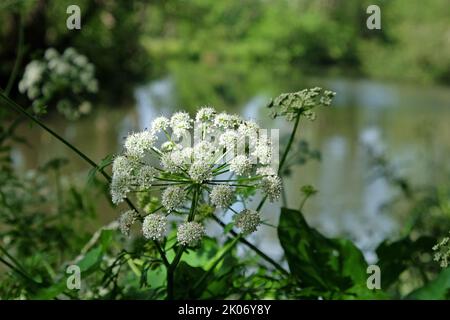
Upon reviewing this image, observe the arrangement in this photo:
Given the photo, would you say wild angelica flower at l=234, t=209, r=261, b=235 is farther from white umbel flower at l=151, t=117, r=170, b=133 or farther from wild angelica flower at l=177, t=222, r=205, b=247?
white umbel flower at l=151, t=117, r=170, b=133

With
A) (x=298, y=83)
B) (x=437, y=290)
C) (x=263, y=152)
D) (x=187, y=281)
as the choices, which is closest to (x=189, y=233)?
(x=263, y=152)

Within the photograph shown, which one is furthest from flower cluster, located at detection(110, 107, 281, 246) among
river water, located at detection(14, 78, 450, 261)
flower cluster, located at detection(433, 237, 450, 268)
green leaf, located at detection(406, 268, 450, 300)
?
river water, located at detection(14, 78, 450, 261)

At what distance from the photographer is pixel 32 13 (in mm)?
7191

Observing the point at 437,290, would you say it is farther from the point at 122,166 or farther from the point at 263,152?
the point at 122,166

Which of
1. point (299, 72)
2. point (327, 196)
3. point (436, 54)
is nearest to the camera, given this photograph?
point (327, 196)

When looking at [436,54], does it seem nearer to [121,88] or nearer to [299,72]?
[299,72]

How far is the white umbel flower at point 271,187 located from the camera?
2.60 ft

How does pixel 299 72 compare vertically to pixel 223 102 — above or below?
above

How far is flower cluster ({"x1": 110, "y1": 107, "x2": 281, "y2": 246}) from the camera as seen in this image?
30.3 inches

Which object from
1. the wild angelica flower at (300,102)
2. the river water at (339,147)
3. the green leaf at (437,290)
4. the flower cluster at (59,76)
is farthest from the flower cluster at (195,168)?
the flower cluster at (59,76)

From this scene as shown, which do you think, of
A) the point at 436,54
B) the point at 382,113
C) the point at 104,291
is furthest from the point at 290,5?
the point at 104,291

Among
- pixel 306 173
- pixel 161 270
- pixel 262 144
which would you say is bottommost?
A: pixel 161 270
